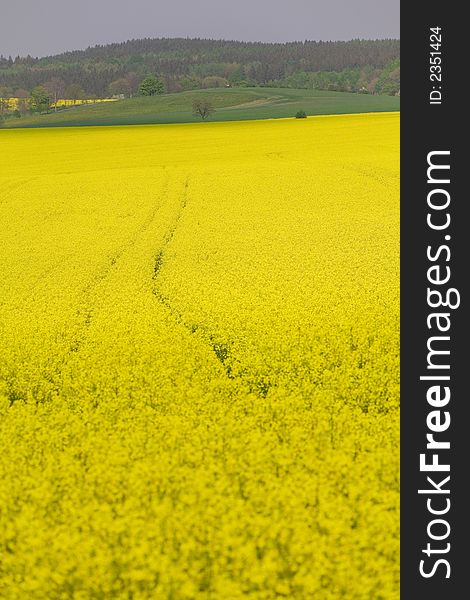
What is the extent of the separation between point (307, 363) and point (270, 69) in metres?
134

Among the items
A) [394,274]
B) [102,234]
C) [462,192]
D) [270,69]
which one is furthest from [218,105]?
[462,192]

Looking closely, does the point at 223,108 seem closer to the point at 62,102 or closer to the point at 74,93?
the point at 62,102

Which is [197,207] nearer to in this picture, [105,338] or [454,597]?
[105,338]

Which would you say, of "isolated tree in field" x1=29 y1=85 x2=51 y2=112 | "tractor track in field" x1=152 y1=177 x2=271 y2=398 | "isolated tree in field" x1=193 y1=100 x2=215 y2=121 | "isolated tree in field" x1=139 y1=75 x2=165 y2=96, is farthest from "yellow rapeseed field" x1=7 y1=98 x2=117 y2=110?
"tractor track in field" x1=152 y1=177 x2=271 y2=398

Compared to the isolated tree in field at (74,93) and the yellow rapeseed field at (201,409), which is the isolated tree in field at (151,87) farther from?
the yellow rapeseed field at (201,409)

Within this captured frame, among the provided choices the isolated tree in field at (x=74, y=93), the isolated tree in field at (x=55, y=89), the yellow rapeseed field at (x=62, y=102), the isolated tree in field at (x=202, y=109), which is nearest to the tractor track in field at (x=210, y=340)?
the isolated tree in field at (x=202, y=109)

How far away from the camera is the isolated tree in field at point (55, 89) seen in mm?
105231

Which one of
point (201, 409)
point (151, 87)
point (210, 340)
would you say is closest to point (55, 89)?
point (151, 87)

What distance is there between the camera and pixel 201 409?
7.96 meters

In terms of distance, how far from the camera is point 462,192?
7.61m

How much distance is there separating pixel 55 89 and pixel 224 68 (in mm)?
36705

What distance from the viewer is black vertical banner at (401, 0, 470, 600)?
5.68 meters

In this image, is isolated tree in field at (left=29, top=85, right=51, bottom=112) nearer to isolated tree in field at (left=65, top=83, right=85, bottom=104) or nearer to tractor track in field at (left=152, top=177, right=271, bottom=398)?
isolated tree in field at (left=65, top=83, right=85, bottom=104)

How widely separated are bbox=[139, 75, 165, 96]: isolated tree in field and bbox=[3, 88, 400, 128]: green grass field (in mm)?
10525
